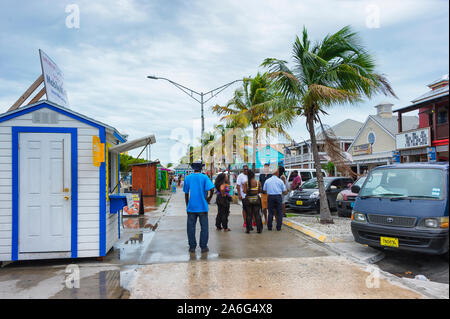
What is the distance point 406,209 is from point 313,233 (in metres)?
2.80

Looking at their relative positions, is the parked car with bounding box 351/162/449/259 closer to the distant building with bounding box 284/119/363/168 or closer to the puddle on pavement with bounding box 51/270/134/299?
the puddle on pavement with bounding box 51/270/134/299

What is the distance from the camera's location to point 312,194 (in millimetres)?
13023

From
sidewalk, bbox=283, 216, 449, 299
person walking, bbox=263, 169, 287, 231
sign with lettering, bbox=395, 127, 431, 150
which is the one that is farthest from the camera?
person walking, bbox=263, 169, 287, 231

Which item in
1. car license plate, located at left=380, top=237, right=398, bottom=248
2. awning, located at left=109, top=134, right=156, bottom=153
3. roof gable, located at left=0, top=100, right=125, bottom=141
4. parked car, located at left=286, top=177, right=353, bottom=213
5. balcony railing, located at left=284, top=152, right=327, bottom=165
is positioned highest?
balcony railing, located at left=284, top=152, right=327, bottom=165

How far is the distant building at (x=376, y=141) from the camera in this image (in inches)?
1193

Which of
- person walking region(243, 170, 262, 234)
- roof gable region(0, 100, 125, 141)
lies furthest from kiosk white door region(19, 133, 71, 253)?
person walking region(243, 170, 262, 234)

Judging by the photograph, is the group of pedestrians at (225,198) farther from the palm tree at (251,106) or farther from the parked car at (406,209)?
the palm tree at (251,106)

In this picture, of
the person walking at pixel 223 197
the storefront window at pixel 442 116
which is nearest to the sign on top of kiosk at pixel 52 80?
the person walking at pixel 223 197

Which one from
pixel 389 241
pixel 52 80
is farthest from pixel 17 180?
pixel 389 241

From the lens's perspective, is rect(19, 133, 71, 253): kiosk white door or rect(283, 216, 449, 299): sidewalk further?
rect(19, 133, 71, 253): kiosk white door

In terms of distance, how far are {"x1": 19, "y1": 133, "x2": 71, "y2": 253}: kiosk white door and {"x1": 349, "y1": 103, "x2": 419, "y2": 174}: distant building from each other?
1116 inches

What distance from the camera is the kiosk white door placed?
19.5ft

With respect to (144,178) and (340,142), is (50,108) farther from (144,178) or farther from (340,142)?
(340,142)
